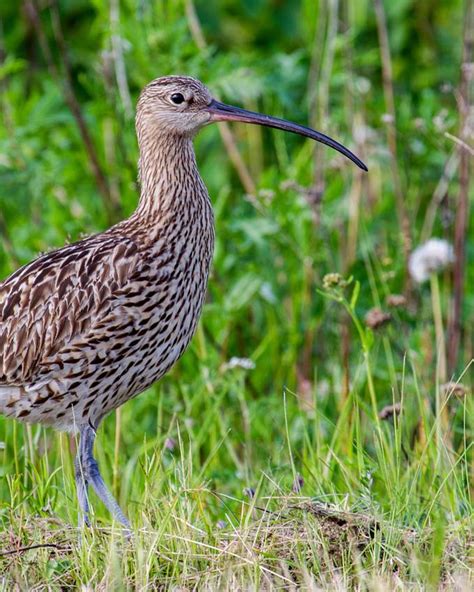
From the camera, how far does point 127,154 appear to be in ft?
23.6

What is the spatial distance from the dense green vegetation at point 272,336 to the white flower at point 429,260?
113 millimetres

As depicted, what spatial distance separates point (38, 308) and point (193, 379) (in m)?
1.69

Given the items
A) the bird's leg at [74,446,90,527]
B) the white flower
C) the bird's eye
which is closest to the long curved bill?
the bird's eye

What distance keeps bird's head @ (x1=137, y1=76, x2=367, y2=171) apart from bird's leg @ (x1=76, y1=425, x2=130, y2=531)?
143cm

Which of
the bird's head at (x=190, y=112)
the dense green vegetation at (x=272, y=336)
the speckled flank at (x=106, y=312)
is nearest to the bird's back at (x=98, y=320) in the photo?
the speckled flank at (x=106, y=312)

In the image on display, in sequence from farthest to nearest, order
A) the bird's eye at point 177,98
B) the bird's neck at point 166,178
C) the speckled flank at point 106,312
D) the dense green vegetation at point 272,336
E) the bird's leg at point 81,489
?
the bird's eye at point 177,98, the bird's neck at point 166,178, the speckled flank at point 106,312, the bird's leg at point 81,489, the dense green vegetation at point 272,336

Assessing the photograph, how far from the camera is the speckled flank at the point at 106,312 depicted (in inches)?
207

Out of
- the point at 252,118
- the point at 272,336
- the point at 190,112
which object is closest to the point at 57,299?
the point at 190,112

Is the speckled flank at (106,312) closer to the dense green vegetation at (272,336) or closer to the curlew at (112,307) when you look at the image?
the curlew at (112,307)

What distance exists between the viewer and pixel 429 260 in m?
6.89

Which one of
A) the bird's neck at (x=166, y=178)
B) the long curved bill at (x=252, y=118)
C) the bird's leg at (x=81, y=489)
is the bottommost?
the bird's leg at (x=81, y=489)

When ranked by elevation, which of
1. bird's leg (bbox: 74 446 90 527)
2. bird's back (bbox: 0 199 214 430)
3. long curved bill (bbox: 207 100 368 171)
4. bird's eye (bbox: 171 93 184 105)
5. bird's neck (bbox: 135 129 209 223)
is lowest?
bird's leg (bbox: 74 446 90 527)

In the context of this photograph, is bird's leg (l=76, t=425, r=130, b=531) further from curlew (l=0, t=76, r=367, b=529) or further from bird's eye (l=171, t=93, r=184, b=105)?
bird's eye (l=171, t=93, r=184, b=105)

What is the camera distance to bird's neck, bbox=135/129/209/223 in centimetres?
559
